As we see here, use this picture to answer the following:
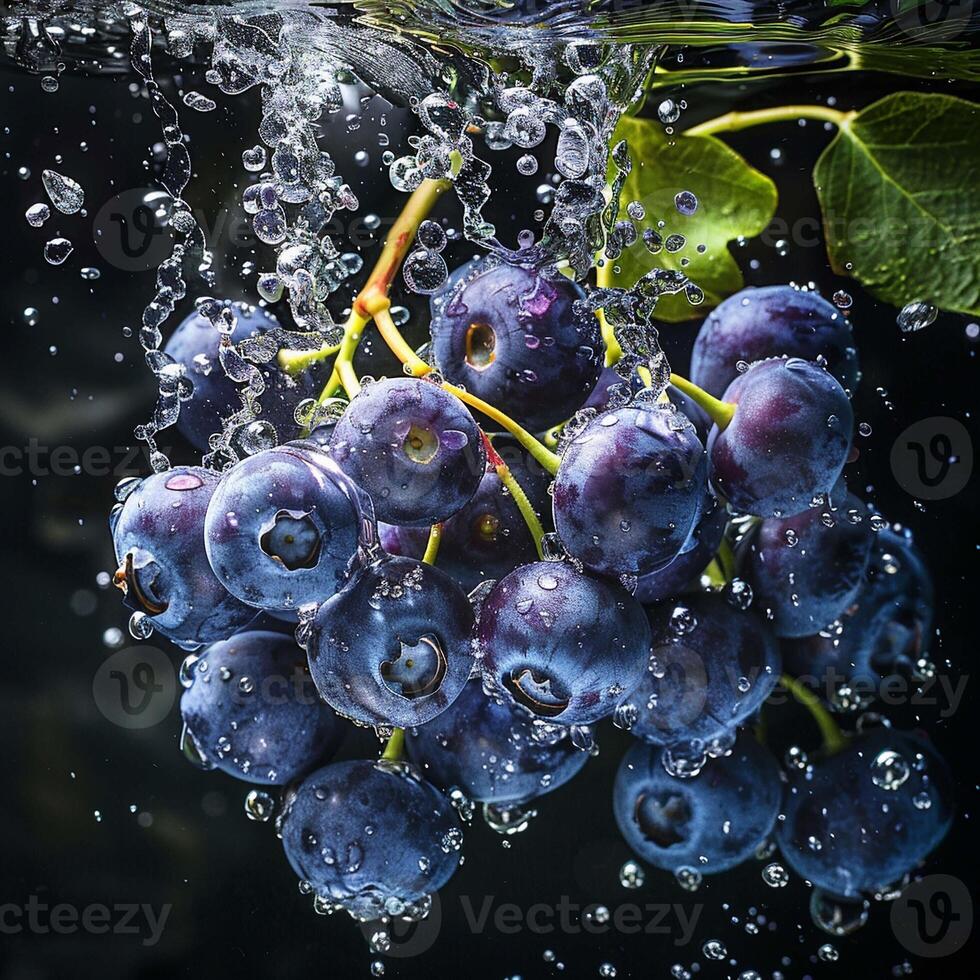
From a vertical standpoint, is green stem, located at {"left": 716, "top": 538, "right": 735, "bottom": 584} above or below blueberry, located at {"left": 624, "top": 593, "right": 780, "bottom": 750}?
above

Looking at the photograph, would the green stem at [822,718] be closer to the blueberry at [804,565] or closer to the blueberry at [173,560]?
the blueberry at [804,565]

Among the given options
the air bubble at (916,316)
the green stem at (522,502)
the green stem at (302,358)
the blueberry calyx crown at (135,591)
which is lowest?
the blueberry calyx crown at (135,591)

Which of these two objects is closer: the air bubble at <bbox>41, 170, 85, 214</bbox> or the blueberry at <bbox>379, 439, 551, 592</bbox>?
the blueberry at <bbox>379, 439, 551, 592</bbox>

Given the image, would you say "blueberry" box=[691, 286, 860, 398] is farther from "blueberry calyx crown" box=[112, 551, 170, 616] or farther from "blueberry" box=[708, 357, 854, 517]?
"blueberry calyx crown" box=[112, 551, 170, 616]

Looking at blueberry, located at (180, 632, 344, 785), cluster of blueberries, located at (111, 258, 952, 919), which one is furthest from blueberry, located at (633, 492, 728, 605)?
blueberry, located at (180, 632, 344, 785)

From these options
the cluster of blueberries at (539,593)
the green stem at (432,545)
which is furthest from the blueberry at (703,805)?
the green stem at (432,545)

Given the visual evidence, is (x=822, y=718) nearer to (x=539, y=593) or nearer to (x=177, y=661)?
(x=539, y=593)

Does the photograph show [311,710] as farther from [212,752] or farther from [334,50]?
[334,50]
